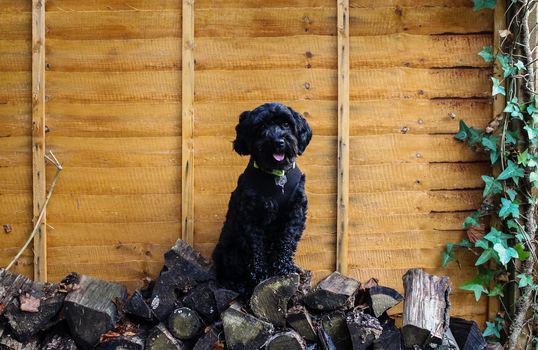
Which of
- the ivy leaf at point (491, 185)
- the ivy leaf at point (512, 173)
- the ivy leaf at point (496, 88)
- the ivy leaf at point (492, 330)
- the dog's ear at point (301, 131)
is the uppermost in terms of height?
the ivy leaf at point (496, 88)

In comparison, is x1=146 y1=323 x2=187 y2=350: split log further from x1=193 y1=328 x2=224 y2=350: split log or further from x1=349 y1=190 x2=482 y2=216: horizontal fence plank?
x1=349 y1=190 x2=482 y2=216: horizontal fence plank

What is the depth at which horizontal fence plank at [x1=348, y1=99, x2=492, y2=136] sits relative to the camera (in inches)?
153

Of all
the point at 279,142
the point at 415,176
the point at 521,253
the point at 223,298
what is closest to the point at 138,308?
the point at 223,298

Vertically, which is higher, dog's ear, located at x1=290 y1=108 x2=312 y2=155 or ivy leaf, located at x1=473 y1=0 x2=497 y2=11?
ivy leaf, located at x1=473 y1=0 x2=497 y2=11

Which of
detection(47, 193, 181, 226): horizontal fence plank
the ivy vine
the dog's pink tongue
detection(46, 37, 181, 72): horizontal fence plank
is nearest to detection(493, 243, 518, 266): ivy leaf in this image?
the ivy vine

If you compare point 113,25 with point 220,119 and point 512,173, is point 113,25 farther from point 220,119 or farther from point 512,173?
point 512,173

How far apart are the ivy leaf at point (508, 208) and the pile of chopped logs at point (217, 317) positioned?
762mm

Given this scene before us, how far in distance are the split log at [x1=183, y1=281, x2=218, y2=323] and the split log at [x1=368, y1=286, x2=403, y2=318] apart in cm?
84

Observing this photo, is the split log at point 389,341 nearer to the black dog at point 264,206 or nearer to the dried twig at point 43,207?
the black dog at point 264,206

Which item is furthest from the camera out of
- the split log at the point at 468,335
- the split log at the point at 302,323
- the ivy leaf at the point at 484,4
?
the ivy leaf at the point at 484,4

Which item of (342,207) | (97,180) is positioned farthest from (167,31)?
(342,207)

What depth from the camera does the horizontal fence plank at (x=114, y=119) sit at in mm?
3814

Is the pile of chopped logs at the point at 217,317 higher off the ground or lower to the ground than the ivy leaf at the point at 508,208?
lower

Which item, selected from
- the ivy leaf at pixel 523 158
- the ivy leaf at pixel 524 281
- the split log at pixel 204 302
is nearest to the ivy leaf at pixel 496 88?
the ivy leaf at pixel 523 158
